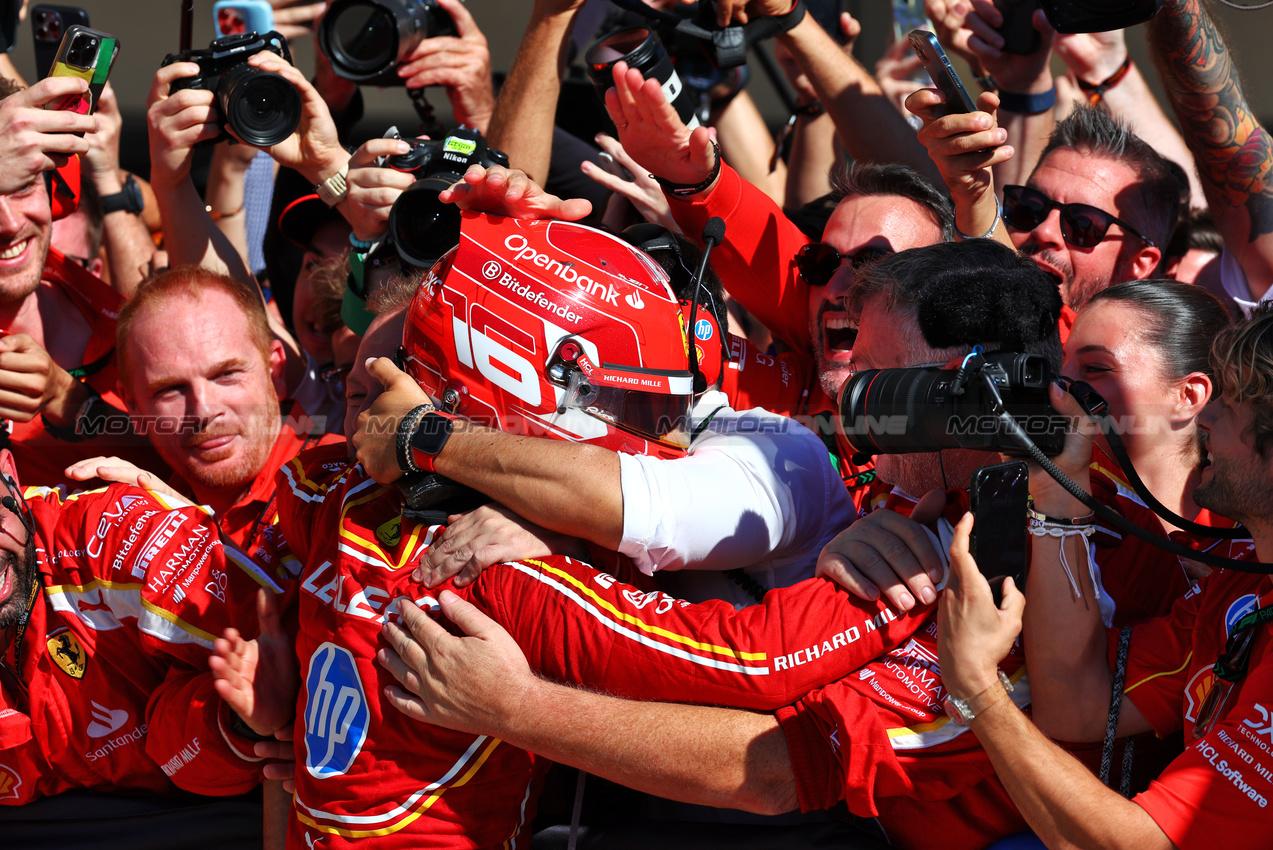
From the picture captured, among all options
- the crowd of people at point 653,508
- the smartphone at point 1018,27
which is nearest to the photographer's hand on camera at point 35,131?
the crowd of people at point 653,508

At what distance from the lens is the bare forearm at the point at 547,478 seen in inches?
81.9

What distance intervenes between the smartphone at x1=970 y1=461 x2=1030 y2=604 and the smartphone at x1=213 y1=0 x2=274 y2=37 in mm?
3322

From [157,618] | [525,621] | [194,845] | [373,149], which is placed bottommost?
[194,845]

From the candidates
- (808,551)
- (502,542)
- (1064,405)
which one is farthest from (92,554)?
(1064,405)

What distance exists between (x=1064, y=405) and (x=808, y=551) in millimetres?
684

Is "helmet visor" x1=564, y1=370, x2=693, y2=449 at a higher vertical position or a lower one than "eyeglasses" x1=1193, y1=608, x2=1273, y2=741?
higher

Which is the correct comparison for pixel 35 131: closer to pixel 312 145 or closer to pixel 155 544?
pixel 312 145

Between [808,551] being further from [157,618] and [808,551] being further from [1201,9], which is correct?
[1201,9]

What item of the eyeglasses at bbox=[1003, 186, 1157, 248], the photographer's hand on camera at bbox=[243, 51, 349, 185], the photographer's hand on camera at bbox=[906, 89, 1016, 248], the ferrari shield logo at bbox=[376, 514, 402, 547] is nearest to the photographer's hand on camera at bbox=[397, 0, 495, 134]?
the photographer's hand on camera at bbox=[243, 51, 349, 185]

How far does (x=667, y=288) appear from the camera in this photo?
240 centimetres

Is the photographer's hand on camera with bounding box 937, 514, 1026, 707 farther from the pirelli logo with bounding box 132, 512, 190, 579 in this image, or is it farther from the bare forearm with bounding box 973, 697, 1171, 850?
the pirelli logo with bounding box 132, 512, 190, 579

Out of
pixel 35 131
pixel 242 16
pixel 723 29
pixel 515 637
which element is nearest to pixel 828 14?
A: pixel 723 29

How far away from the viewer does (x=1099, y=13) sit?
2920 millimetres

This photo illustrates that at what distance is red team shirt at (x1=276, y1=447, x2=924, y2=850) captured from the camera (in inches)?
78.5
